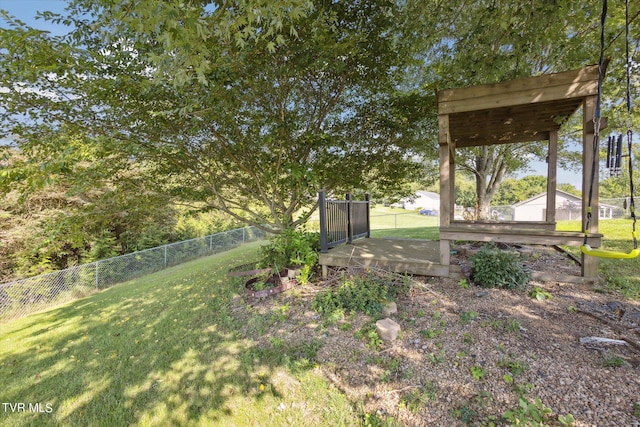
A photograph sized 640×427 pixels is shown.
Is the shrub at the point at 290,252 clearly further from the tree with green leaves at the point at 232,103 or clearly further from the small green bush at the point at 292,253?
the tree with green leaves at the point at 232,103

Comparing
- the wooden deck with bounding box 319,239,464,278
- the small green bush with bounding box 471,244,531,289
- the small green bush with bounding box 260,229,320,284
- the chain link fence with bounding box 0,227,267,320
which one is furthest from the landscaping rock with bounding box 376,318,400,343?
the chain link fence with bounding box 0,227,267,320

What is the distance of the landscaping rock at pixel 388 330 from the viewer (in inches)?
105

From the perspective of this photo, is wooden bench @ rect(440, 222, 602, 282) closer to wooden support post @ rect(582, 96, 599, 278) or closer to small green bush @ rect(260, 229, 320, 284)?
wooden support post @ rect(582, 96, 599, 278)

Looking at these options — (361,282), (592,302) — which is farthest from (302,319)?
(592,302)

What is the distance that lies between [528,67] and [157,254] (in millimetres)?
11388

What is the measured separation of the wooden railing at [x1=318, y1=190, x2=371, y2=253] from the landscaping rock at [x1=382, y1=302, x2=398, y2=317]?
5.14ft

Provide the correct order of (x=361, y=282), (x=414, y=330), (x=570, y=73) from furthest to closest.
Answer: (x=361, y=282)
(x=570, y=73)
(x=414, y=330)

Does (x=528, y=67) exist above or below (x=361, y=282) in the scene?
above

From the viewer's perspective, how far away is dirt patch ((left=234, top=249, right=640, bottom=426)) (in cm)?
181

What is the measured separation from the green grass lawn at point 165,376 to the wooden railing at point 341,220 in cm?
189

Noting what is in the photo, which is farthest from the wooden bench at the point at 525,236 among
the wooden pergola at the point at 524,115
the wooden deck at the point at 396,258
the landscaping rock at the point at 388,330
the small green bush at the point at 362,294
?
the landscaping rock at the point at 388,330

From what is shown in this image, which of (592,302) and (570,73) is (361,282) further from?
(570,73)

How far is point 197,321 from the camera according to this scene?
3.76 metres

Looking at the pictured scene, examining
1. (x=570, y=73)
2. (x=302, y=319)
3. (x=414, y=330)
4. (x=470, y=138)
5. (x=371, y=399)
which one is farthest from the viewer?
(x=470, y=138)
